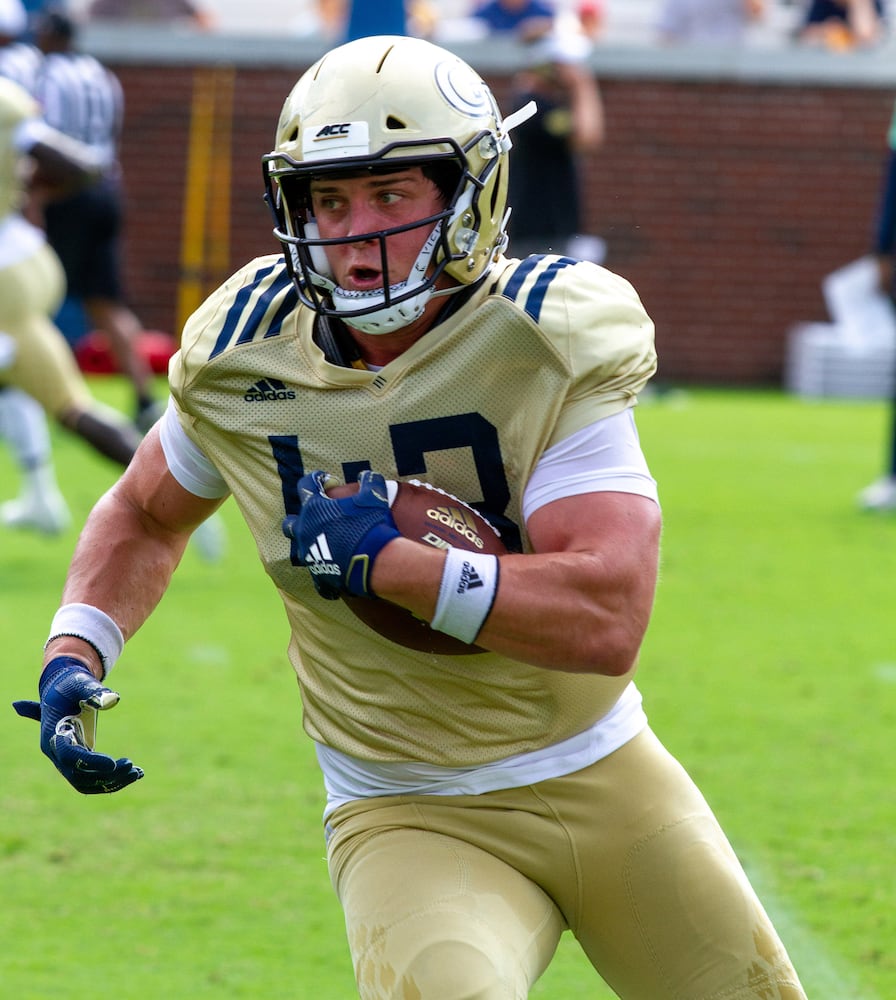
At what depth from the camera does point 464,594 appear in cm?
222

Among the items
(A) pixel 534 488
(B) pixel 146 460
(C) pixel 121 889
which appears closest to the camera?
(A) pixel 534 488

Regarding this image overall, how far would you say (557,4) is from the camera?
1532 cm

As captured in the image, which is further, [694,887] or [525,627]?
[694,887]

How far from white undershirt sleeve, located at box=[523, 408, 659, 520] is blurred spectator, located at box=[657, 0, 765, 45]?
13.1 m

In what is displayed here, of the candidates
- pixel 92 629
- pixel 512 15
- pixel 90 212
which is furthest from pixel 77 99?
pixel 92 629

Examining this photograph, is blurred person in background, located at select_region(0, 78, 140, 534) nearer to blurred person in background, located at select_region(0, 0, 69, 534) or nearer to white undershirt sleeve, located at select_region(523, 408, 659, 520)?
blurred person in background, located at select_region(0, 0, 69, 534)

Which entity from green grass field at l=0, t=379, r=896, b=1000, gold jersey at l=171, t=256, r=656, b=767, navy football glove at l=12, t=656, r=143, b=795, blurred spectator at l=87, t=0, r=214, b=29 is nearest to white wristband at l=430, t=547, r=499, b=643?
gold jersey at l=171, t=256, r=656, b=767

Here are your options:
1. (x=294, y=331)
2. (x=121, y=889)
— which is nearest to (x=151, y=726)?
(x=121, y=889)

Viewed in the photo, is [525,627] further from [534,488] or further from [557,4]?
[557,4]

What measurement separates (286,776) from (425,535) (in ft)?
8.13

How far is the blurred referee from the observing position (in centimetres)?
971

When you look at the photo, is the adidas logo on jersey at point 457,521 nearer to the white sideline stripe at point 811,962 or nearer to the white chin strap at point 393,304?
the white chin strap at point 393,304

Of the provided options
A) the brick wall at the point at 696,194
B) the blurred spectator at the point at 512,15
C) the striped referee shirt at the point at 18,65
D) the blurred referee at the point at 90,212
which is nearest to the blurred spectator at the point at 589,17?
the blurred spectator at the point at 512,15

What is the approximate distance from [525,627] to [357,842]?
18.8 inches
